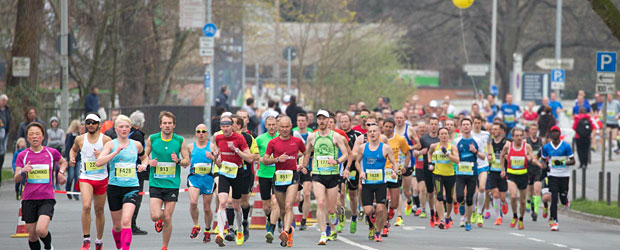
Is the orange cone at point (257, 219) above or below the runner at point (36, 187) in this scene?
below

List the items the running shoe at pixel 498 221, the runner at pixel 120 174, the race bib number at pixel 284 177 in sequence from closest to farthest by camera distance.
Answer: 1. the runner at pixel 120 174
2. the race bib number at pixel 284 177
3. the running shoe at pixel 498 221

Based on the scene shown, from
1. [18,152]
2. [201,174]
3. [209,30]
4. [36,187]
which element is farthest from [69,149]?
[209,30]

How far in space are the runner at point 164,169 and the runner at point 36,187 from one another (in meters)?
1.36

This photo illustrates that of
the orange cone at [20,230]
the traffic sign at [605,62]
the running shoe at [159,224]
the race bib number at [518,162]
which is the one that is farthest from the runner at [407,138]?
the orange cone at [20,230]

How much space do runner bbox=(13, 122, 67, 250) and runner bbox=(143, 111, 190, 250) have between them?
136cm

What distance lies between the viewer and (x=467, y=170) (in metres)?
18.0

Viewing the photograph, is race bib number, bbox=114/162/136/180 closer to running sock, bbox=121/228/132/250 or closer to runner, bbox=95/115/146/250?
runner, bbox=95/115/146/250

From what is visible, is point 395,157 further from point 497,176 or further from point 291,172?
point 497,176

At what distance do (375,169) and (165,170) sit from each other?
3437mm

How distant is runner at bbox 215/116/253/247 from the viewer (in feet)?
47.9

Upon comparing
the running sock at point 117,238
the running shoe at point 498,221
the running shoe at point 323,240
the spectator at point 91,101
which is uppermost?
the spectator at point 91,101

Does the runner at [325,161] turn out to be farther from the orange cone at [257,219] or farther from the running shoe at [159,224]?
the orange cone at [257,219]

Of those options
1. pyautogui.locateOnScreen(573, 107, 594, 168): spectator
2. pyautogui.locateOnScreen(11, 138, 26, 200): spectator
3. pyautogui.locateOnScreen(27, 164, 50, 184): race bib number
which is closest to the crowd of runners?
pyautogui.locateOnScreen(27, 164, 50, 184): race bib number

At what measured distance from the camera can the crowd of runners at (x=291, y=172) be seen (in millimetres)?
12812
